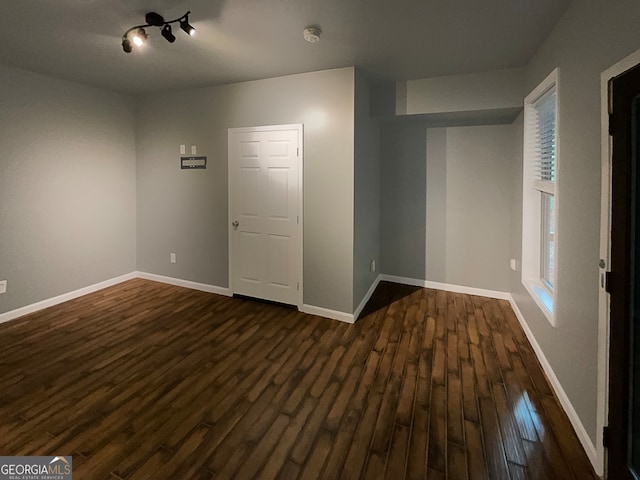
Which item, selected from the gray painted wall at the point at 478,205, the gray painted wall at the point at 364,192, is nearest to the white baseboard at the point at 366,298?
the gray painted wall at the point at 364,192

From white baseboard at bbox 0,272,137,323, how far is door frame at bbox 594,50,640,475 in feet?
16.0

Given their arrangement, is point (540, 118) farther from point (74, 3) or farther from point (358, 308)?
point (74, 3)

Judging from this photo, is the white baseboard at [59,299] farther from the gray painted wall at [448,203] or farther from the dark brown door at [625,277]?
the dark brown door at [625,277]

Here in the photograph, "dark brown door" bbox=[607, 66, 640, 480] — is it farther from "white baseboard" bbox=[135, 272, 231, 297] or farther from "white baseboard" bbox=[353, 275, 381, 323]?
"white baseboard" bbox=[135, 272, 231, 297]

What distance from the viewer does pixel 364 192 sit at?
12.3 feet

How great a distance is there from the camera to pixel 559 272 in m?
2.21

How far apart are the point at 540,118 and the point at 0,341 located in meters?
5.29

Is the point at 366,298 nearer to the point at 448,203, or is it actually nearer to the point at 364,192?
the point at 364,192

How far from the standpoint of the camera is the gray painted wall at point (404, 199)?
443cm

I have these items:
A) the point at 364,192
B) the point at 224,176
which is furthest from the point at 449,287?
the point at 224,176

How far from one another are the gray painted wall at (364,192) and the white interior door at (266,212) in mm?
616

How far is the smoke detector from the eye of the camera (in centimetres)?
243

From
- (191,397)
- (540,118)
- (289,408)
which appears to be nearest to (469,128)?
(540,118)

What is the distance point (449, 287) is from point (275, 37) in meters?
3.55
